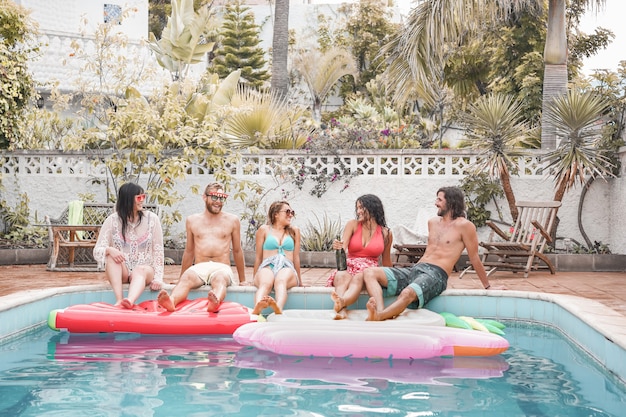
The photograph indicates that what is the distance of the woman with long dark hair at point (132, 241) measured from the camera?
24.6 ft

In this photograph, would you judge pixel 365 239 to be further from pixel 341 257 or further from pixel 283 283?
pixel 283 283

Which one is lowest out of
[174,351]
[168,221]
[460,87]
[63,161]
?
[174,351]

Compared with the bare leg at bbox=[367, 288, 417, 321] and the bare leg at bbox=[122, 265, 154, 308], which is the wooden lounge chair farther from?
the bare leg at bbox=[122, 265, 154, 308]

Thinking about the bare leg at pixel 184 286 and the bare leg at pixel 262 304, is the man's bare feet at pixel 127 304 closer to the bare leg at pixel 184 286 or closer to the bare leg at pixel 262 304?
the bare leg at pixel 184 286

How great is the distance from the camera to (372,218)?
24.9 ft

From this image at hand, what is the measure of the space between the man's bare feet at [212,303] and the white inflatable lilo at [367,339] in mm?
486

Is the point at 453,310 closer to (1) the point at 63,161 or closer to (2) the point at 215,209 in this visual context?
(2) the point at 215,209

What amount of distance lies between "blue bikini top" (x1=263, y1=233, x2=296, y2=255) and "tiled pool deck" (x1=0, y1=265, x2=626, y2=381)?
1.36 feet

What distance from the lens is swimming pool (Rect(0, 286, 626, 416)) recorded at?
477cm

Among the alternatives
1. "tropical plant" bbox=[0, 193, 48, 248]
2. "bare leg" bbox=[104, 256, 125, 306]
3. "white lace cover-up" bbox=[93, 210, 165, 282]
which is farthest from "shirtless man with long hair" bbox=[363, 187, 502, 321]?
"tropical plant" bbox=[0, 193, 48, 248]

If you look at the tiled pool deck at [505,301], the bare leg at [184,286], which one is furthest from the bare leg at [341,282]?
the bare leg at [184,286]

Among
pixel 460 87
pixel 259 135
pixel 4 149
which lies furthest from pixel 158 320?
pixel 460 87

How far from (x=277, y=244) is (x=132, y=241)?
1.34 m

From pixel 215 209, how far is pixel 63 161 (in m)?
6.70
